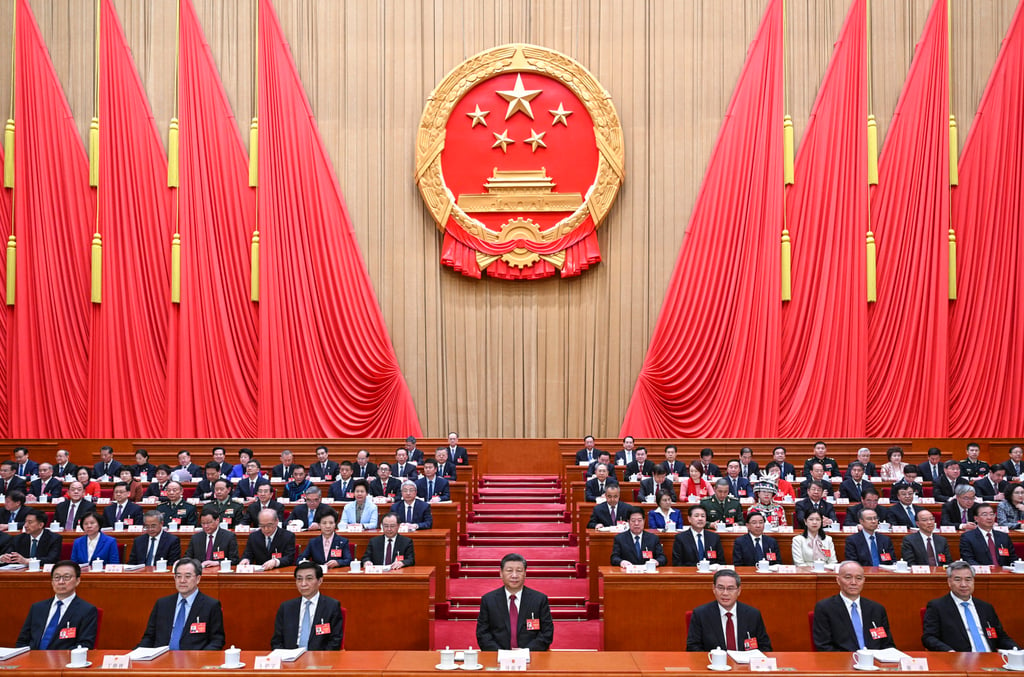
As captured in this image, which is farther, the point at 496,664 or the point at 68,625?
the point at 68,625

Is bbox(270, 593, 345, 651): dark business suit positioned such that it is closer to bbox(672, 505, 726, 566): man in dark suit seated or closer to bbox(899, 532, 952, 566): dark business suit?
bbox(672, 505, 726, 566): man in dark suit seated

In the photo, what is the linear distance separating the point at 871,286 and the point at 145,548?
9002mm

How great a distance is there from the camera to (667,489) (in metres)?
8.09

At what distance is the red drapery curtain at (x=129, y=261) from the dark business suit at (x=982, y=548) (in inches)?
366

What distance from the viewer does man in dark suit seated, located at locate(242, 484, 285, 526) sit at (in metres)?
7.52

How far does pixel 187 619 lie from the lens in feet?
16.3

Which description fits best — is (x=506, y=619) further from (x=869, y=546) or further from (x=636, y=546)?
(x=869, y=546)

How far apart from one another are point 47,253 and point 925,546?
10.8m

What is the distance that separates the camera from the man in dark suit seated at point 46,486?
9.04 meters

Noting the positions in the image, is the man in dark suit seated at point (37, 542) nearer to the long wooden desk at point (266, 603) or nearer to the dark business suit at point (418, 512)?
the long wooden desk at point (266, 603)

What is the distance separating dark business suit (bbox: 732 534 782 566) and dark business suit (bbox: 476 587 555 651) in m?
1.88

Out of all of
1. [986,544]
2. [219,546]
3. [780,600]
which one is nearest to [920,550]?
[986,544]

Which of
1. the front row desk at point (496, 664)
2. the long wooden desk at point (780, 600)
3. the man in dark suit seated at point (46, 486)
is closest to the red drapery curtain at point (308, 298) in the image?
the man in dark suit seated at point (46, 486)

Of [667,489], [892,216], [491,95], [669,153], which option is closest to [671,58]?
[669,153]
